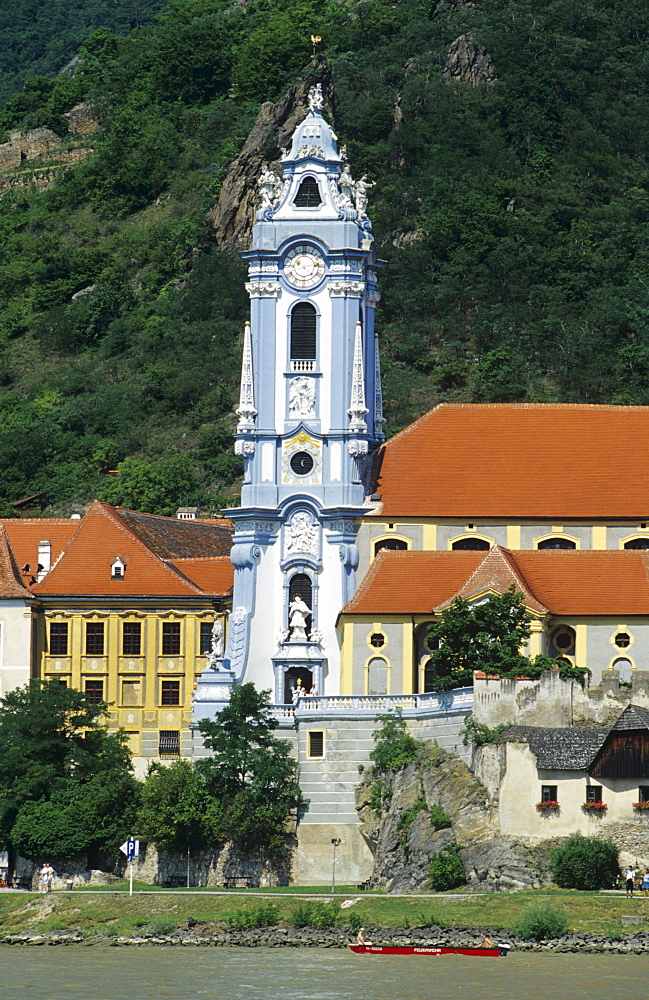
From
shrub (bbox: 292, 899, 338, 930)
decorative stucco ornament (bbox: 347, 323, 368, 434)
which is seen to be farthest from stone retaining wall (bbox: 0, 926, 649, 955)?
decorative stucco ornament (bbox: 347, 323, 368, 434)

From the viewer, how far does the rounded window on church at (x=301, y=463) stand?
103 metres

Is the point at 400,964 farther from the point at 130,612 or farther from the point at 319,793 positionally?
the point at 130,612

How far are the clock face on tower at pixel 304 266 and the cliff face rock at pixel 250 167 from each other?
5747cm

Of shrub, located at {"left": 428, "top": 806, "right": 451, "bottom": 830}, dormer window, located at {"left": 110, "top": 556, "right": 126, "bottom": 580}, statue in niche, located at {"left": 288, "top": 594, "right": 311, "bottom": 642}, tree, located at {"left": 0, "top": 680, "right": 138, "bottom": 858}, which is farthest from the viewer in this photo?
dormer window, located at {"left": 110, "top": 556, "right": 126, "bottom": 580}

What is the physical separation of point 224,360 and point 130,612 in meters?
51.0

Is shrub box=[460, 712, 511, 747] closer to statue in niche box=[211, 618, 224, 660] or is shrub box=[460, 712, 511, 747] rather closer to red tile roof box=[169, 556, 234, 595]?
statue in niche box=[211, 618, 224, 660]

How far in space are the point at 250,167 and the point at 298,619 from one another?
67.9m

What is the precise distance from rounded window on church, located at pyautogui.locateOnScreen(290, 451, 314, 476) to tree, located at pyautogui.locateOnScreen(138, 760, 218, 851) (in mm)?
14015

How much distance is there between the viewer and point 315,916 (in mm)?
83500

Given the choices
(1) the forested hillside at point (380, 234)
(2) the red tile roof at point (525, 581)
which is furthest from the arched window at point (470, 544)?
(1) the forested hillside at point (380, 234)

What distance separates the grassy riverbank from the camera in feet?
265

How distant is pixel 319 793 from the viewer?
9494 centimetres

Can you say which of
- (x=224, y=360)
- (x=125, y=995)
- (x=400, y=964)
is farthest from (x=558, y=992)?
(x=224, y=360)

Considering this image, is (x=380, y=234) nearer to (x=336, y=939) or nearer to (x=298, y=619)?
(x=298, y=619)
